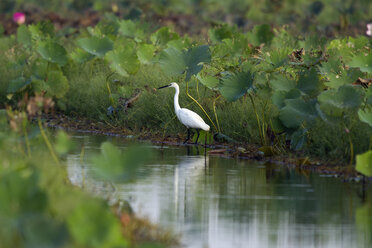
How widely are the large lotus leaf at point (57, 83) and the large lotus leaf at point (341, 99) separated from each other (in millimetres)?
6175

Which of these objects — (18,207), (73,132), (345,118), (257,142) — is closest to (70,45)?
(73,132)

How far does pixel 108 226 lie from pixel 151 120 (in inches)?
322

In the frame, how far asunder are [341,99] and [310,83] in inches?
36.3

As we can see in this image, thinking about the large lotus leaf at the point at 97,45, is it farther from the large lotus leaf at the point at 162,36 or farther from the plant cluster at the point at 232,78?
the large lotus leaf at the point at 162,36

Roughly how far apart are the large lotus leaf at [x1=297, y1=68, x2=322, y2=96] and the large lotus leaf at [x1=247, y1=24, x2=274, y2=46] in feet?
20.8

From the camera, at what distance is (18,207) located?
559 centimetres

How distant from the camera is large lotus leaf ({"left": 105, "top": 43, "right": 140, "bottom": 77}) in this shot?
1387 centimetres

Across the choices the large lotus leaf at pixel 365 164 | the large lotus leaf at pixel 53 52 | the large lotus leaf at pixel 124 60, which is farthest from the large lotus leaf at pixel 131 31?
the large lotus leaf at pixel 365 164

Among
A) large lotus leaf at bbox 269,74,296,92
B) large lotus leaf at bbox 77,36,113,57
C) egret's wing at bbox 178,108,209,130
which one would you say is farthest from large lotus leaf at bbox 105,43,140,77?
large lotus leaf at bbox 269,74,296,92

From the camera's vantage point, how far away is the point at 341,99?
9539mm

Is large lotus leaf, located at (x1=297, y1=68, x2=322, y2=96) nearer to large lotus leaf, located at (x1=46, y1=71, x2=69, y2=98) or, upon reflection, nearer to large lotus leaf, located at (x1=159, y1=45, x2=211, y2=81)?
large lotus leaf, located at (x1=159, y1=45, x2=211, y2=81)

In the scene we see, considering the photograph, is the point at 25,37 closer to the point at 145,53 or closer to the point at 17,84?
the point at 17,84

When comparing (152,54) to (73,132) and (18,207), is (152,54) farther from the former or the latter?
(18,207)

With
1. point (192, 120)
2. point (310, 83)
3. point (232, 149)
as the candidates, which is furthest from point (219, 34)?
point (310, 83)
